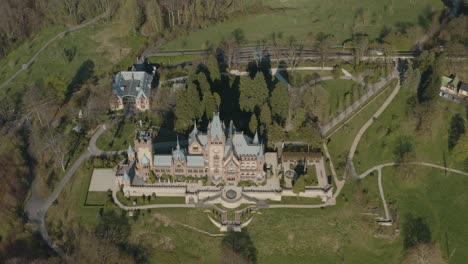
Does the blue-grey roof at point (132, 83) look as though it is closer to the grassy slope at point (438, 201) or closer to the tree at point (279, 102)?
the tree at point (279, 102)

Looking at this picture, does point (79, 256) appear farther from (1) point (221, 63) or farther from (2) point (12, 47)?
(2) point (12, 47)

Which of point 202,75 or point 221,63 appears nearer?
point 202,75

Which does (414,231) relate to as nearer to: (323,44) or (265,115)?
(265,115)

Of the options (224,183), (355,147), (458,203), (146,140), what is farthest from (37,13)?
(458,203)

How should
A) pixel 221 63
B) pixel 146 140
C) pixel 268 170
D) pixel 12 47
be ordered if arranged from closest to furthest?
pixel 146 140
pixel 268 170
pixel 221 63
pixel 12 47

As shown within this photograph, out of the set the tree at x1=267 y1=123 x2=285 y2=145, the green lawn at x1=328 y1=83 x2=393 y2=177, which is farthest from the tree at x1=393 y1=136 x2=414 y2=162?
the tree at x1=267 y1=123 x2=285 y2=145

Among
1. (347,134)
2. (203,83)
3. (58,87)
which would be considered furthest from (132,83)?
(347,134)
